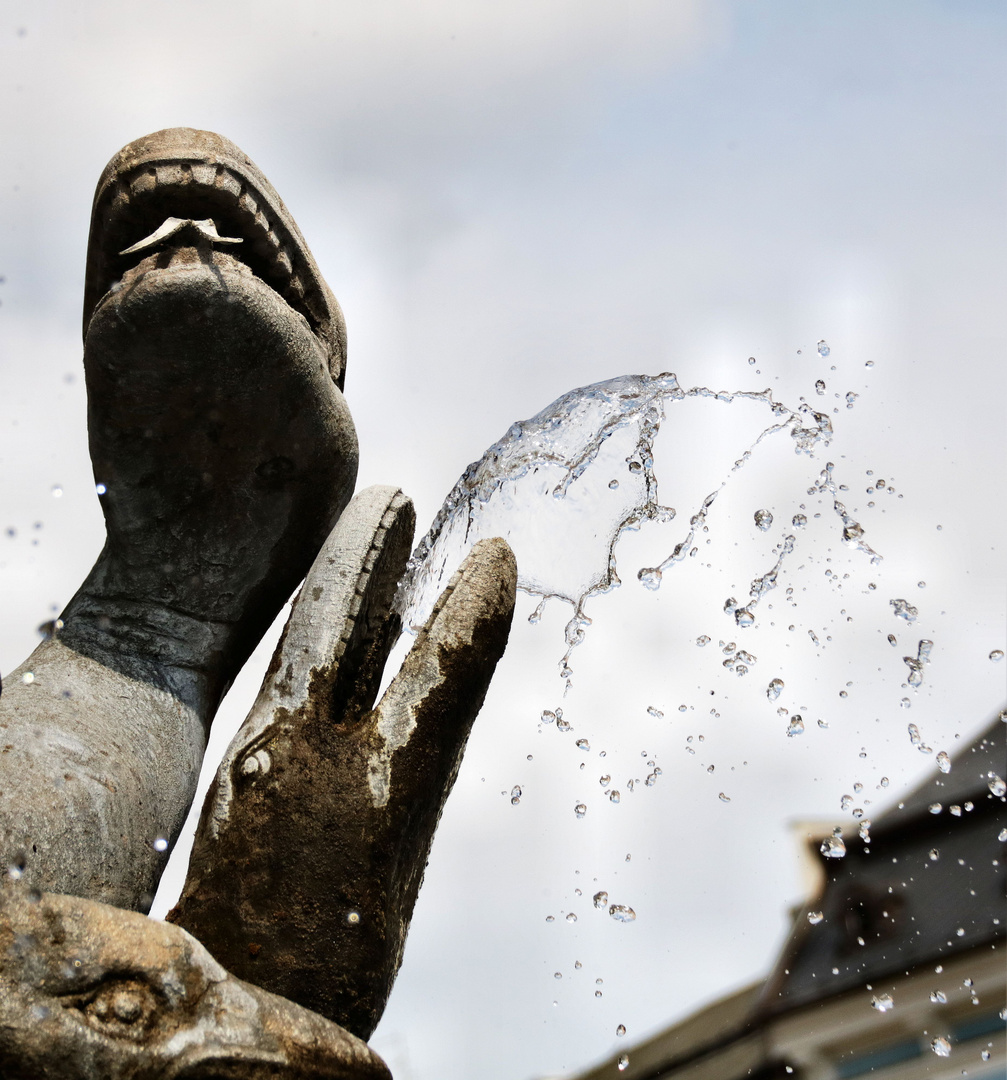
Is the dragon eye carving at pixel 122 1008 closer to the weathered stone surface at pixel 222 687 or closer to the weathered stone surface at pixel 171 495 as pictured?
the weathered stone surface at pixel 222 687

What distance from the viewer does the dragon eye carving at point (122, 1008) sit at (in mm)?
1449

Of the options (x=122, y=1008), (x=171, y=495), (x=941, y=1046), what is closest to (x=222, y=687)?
(x=171, y=495)

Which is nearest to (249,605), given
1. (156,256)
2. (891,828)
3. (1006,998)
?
(156,256)

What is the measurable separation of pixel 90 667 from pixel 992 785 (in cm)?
652

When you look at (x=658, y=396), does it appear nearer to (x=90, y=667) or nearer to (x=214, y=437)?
(x=214, y=437)

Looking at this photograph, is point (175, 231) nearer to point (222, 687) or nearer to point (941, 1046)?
point (222, 687)

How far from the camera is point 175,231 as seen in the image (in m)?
2.16

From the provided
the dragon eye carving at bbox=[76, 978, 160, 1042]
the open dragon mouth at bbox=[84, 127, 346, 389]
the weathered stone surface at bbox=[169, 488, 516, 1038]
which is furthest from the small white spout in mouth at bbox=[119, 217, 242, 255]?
the dragon eye carving at bbox=[76, 978, 160, 1042]

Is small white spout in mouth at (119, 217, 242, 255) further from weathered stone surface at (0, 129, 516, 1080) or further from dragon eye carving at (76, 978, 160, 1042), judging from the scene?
dragon eye carving at (76, 978, 160, 1042)

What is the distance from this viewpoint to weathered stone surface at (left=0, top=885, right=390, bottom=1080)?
4.60ft

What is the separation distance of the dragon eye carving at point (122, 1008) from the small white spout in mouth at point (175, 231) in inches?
54.0

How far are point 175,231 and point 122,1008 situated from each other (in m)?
1.41

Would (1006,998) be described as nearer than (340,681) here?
No

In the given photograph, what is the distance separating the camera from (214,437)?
2328mm
